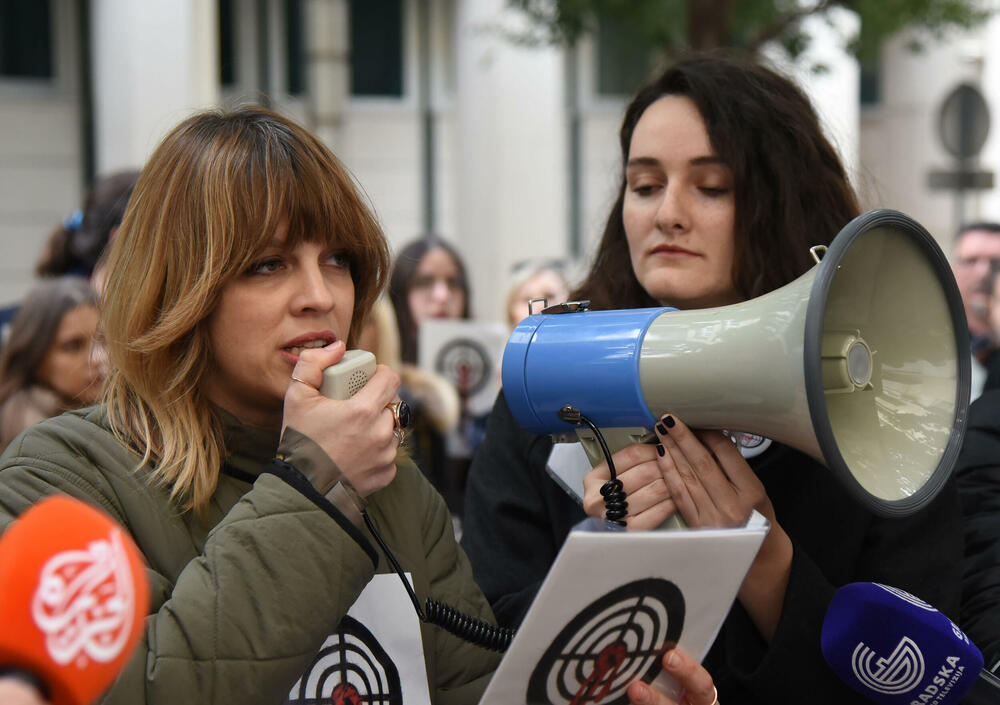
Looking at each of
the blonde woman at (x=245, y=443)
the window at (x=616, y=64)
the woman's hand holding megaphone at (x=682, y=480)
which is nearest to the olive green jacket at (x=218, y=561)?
the blonde woman at (x=245, y=443)

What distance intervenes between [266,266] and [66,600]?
2.91ft

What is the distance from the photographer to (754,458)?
2164 millimetres

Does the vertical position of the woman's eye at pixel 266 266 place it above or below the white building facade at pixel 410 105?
below

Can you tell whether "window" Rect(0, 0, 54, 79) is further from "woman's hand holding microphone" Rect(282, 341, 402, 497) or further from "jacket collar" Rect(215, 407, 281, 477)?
"woman's hand holding microphone" Rect(282, 341, 402, 497)

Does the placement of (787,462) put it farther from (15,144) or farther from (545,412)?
(15,144)

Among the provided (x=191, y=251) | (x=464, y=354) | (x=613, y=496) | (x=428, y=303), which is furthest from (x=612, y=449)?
(x=428, y=303)

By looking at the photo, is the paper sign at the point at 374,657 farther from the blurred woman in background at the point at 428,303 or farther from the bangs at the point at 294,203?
the blurred woman in background at the point at 428,303

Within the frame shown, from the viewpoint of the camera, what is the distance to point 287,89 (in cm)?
1321

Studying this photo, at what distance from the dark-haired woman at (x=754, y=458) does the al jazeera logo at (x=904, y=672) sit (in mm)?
115

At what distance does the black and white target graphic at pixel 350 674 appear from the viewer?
171 centimetres

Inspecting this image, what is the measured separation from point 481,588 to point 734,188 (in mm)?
878

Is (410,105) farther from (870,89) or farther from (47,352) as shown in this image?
(47,352)

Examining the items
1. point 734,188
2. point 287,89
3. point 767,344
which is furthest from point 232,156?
point 287,89

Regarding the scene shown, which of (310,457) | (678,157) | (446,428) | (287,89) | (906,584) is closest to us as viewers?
(310,457)
